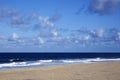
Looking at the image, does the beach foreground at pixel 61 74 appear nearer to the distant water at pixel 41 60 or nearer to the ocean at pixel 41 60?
the ocean at pixel 41 60

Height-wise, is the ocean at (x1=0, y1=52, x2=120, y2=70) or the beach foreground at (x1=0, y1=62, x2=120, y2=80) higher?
the ocean at (x1=0, y1=52, x2=120, y2=70)

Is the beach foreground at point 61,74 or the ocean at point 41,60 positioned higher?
the ocean at point 41,60

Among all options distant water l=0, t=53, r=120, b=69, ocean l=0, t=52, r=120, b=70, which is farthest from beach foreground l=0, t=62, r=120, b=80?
distant water l=0, t=53, r=120, b=69

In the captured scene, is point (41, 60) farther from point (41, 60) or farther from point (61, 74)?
point (61, 74)

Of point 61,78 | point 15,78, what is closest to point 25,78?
point 15,78

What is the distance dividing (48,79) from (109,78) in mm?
4235

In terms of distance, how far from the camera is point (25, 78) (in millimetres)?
20359

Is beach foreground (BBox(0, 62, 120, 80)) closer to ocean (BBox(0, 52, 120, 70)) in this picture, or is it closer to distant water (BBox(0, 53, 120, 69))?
ocean (BBox(0, 52, 120, 70))

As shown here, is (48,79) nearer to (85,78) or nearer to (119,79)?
(85,78)

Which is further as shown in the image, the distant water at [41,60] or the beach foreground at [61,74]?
the distant water at [41,60]

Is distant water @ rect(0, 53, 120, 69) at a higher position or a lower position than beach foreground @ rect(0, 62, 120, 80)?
higher

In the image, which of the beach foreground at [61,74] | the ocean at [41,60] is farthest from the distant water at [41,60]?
the beach foreground at [61,74]

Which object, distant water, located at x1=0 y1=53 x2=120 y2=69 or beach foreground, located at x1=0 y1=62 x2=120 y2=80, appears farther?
distant water, located at x1=0 y1=53 x2=120 y2=69

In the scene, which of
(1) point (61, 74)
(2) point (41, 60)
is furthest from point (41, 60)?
(1) point (61, 74)
